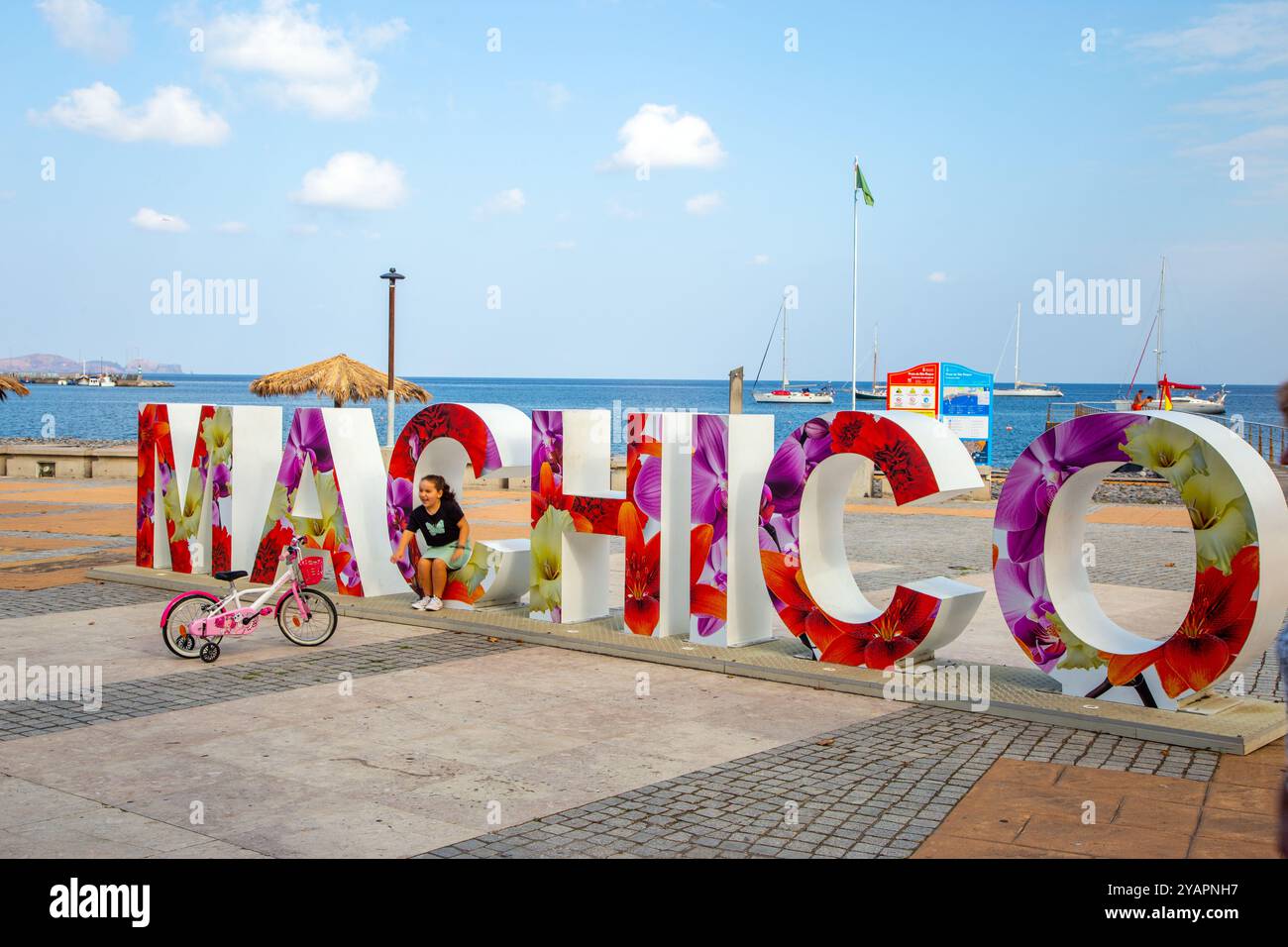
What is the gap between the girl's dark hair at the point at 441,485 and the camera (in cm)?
1199

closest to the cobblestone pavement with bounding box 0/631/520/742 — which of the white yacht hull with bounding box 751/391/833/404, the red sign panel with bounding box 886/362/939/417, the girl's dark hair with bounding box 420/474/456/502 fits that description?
the girl's dark hair with bounding box 420/474/456/502

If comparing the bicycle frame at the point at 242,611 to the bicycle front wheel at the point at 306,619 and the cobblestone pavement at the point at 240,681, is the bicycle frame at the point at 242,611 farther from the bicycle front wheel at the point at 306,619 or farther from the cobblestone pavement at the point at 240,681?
the cobblestone pavement at the point at 240,681

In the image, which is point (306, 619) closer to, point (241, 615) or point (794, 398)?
point (241, 615)

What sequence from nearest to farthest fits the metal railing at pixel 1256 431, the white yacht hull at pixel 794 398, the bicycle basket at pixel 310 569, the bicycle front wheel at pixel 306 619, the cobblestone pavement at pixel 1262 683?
the cobblestone pavement at pixel 1262 683
the bicycle front wheel at pixel 306 619
the bicycle basket at pixel 310 569
the metal railing at pixel 1256 431
the white yacht hull at pixel 794 398

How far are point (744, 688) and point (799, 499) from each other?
163cm

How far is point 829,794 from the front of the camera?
6.73m

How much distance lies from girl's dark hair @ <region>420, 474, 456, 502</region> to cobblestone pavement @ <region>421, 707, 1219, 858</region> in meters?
5.30

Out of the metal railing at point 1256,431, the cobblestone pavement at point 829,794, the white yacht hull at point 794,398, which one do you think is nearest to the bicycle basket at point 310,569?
the cobblestone pavement at point 829,794

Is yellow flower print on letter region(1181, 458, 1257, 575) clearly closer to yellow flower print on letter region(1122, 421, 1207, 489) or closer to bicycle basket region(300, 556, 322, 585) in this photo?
yellow flower print on letter region(1122, 421, 1207, 489)

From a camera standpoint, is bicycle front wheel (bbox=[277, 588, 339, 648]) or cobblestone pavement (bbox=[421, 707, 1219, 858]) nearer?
cobblestone pavement (bbox=[421, 707, 1219, 858])

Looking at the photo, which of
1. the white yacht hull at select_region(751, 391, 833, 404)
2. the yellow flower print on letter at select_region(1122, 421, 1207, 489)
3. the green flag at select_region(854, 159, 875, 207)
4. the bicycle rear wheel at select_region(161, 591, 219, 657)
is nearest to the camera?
the yellow flower print on letter at select_region(1122, 421, 1207, 489)

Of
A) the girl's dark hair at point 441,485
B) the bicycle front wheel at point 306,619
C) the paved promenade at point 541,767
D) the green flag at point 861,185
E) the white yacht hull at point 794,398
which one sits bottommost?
the paved promenade at point 541,767

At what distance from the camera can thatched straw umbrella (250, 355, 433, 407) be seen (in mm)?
30562
